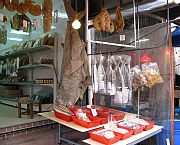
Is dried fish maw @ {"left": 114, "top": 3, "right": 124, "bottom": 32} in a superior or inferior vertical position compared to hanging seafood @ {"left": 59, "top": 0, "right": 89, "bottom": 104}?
superior

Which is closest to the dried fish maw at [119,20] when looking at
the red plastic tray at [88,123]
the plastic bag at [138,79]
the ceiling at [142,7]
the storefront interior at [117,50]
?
the storefront interior at [117,50]

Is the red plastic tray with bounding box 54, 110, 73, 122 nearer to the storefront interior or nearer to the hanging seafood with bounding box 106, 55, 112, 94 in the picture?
the storefront interior

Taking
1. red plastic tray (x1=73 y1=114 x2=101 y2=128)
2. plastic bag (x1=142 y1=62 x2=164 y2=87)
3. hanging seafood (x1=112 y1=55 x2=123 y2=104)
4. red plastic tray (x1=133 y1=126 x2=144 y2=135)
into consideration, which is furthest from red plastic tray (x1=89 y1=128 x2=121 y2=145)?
plastic bag (x1=142 y1=62 x2=164 y2=87)

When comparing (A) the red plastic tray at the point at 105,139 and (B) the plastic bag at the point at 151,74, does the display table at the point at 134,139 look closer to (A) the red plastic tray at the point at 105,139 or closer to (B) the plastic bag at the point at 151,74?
(A) the red plastic tray at the point at 105,139

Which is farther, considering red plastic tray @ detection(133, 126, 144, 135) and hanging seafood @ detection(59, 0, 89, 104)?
hanging seafood @ detection(59, 0, 89, 104)

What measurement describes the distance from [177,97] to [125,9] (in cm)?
288

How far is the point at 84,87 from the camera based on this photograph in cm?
298

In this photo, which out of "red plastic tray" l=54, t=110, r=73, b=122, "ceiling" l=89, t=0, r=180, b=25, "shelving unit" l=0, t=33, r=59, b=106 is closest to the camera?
"red plastic tray" l=54, t=110, r=73, b=122

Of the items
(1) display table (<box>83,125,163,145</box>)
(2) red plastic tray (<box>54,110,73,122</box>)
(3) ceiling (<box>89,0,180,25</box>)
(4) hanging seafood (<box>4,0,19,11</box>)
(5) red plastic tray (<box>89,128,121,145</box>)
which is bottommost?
(1) display table (<box>83,125,163,145</box>)

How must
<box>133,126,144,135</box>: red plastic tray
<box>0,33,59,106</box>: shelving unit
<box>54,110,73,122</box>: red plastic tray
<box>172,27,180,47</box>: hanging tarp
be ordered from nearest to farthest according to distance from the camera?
<box>133,126,144,135</box>: red plastic tray < <box>54,110,73,122</box>: red plastic tray < <box>172,27,180,47</box>: hanging tarp < <box>0,33,59,106</box>: shelving unit

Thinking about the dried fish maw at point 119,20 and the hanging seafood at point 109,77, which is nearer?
the hanging seafood at point 109,77

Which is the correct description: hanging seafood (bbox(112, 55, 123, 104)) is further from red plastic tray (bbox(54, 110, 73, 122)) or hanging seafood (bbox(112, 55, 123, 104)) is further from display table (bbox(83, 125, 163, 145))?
red plastic tray (bbox(54, 110, 73, 122))

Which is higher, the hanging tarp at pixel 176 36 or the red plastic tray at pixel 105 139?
the hanging tarp at pixel 176 36

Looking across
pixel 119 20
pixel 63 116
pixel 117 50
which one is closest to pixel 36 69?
pixel 117 50
